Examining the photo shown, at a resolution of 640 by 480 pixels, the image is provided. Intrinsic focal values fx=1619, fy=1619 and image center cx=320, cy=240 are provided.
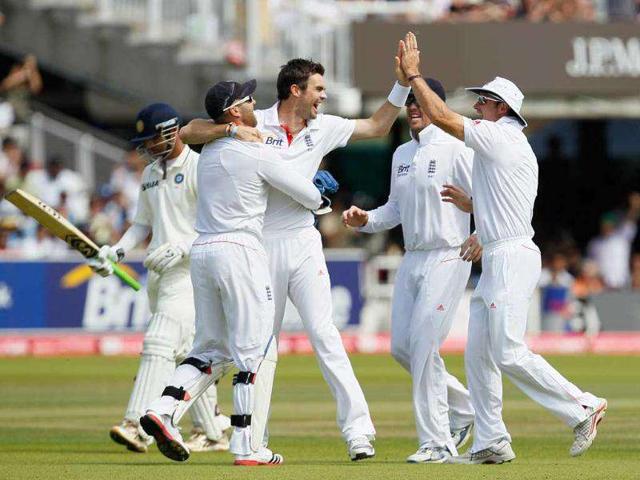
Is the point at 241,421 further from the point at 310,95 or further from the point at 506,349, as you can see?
the point at 310,95

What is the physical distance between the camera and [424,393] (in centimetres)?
920

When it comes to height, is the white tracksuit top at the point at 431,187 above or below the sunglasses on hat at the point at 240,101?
below

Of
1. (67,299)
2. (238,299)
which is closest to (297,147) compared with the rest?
(238,299)

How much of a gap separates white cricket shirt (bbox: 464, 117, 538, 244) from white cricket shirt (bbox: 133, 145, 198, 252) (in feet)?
6.90

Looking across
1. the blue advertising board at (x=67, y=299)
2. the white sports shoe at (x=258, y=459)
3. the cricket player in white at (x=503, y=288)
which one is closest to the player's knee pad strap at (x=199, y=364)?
the white sports shoe at (x=258, y=459)

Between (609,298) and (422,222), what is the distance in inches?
496

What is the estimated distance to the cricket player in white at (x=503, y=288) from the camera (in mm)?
8680

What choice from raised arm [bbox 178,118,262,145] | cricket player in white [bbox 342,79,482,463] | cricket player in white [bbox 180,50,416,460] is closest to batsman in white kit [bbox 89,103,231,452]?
cricket player in white [bbox 180,50,416,460]

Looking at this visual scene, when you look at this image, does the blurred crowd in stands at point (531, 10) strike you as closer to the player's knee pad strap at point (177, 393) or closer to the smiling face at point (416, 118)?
the smiling face at point (416, 118)

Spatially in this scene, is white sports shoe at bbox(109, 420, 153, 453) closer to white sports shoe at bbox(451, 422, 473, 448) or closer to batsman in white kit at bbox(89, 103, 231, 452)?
batsman in white kit at bbox(89, 103, 231, 452)

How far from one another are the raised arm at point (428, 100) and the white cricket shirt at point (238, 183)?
0.80 meters

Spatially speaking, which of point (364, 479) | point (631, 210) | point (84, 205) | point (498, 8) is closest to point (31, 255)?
point (84, 205)

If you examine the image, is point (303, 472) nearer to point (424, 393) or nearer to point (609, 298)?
point (424, 393)

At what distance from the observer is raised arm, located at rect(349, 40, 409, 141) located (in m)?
9.16
